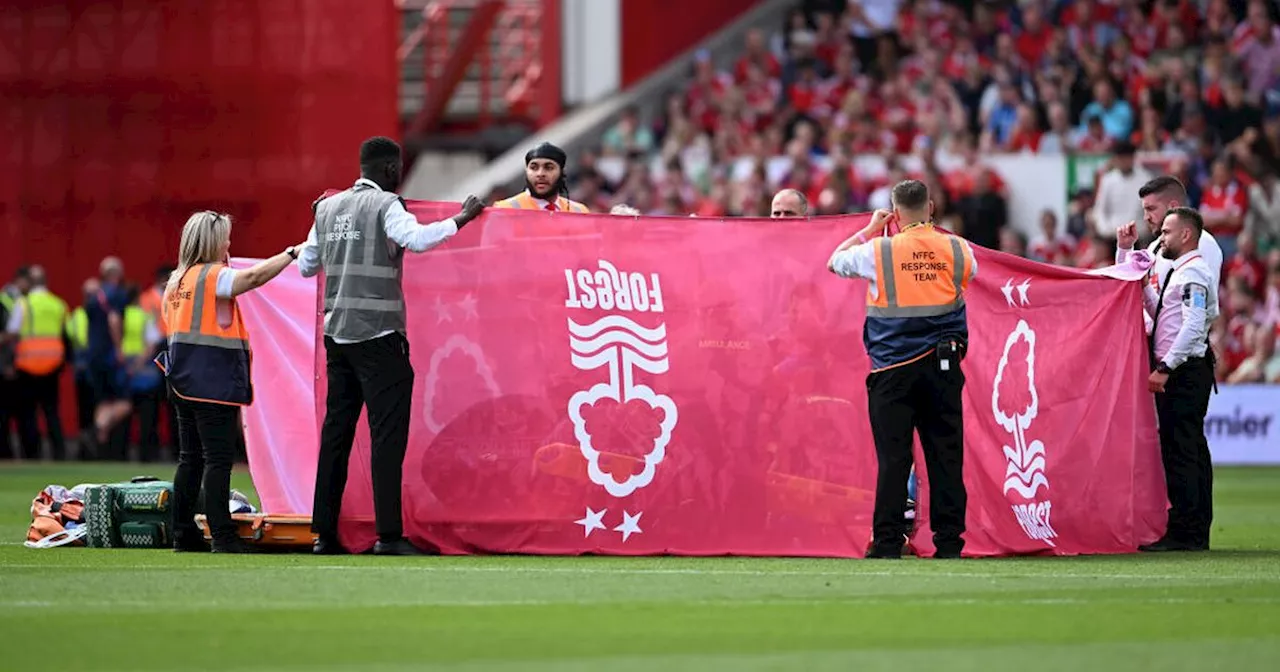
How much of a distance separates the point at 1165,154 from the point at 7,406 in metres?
13.6

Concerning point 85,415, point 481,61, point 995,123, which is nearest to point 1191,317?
point 995,123

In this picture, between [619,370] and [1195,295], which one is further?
[1195,295]

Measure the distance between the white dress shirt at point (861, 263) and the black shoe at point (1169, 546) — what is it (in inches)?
97.5

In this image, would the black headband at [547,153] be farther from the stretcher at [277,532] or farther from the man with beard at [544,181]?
the stretcher at [277,532]

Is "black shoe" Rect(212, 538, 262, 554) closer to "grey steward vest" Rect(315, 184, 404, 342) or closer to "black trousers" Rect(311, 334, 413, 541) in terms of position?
"black trousers" Rect(311, 334, 413, 541)

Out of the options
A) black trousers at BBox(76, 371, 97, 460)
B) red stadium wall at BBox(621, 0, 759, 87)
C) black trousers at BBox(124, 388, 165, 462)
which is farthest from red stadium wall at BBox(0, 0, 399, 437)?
red stadium wall at BBox(621, 0, 759, 87)

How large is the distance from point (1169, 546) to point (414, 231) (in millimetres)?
4996

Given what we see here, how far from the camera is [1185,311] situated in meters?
13.6

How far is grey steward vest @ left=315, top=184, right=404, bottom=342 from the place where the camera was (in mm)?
12180

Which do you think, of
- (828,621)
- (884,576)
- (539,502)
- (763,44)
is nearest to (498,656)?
(828,621)

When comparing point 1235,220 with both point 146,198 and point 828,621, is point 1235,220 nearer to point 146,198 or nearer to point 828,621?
point 146,198

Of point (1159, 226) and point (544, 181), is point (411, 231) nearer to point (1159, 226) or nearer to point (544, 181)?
point (544, 181)

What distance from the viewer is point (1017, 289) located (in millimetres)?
13203

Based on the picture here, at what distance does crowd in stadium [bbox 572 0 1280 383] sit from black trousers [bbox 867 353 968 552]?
11985 mm
